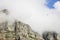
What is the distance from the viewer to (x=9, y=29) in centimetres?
10425

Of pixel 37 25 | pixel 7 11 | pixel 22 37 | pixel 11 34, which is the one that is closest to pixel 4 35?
pixel 11 34

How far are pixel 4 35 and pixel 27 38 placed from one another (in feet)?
47.0

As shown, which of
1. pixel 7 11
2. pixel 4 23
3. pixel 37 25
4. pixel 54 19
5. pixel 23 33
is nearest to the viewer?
pixel 23 33

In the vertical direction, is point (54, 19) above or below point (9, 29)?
above

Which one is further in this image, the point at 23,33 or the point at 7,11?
the point at 7,11

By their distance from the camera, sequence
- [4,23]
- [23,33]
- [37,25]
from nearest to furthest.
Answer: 1. [23,33]
2. [4,23]
3. [37,25]

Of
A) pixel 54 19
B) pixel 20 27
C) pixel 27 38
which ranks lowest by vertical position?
pixel 27 38

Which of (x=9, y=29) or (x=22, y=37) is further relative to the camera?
(x=9, y=29)

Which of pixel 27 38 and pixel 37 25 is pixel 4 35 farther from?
pixel 37 25

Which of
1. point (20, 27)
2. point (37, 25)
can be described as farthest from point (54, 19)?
point (20, 27)

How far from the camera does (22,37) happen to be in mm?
96875

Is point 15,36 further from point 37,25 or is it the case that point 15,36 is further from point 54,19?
point 54,19

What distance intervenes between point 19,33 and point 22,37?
4.06m

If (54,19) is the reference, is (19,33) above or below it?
below
